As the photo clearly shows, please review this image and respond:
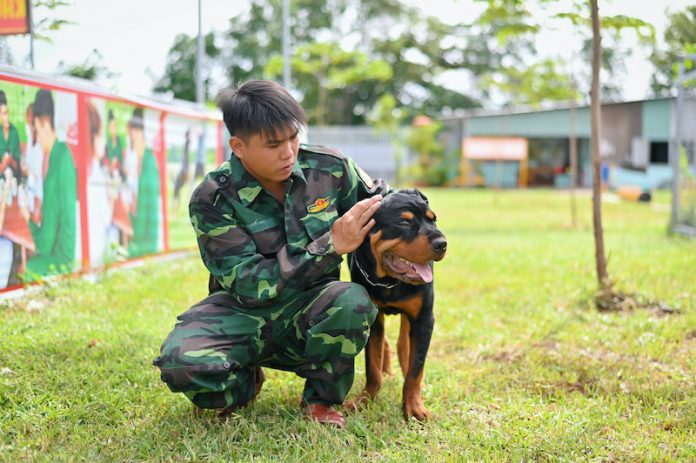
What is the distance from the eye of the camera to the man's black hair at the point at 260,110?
2.99 meters

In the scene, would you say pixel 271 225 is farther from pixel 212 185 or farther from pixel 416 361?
pixel 416 361

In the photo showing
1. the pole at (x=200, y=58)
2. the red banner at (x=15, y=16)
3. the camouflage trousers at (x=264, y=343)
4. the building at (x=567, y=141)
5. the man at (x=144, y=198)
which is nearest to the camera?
the camouflage trousers at (x=264, y=343)

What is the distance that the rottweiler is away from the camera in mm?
2934

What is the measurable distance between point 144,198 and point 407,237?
16.8 feet

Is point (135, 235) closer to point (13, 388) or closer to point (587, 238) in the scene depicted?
Answer: point (13, 388)

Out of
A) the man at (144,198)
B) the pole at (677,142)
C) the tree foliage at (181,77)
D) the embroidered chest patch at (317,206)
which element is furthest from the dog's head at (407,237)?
the tree foliage at (181,77)

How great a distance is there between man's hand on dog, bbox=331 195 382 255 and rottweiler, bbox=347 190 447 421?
0.14ft

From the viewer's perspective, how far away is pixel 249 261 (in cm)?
309

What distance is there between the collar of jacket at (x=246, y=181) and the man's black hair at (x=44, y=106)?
9.82ft

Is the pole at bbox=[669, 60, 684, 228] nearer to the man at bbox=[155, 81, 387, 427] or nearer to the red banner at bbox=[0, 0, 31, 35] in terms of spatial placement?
the man at bbox=[155, 81, 387, 427]

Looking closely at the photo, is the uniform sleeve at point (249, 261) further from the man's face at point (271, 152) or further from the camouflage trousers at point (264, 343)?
the man's face at point (271, 152)

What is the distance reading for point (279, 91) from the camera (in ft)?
10.2

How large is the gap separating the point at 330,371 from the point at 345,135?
92.1 feet

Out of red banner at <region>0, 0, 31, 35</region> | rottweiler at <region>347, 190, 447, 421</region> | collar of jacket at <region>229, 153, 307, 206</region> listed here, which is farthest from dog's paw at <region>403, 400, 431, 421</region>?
red banner at <region>0, 0, 31, 35</region>
